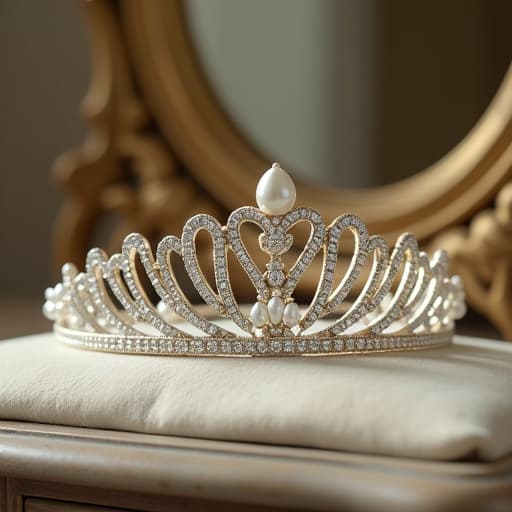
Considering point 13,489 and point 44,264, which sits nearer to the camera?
point 13,489

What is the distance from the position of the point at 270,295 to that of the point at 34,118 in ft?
3.02

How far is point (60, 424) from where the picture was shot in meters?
0.60

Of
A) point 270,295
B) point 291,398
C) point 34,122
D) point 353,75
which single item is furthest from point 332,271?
point 34,122

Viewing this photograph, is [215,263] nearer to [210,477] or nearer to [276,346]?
[276,346]

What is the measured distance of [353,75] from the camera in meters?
1.16

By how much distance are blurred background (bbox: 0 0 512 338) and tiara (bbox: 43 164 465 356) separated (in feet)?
1.11

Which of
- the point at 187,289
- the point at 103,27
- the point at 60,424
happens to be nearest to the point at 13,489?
the point at 60,424

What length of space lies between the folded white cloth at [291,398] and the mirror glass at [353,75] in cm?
45

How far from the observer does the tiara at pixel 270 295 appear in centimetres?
68

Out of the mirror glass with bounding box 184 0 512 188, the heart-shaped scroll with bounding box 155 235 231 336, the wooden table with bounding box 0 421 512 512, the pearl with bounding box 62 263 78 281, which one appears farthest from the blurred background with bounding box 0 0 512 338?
the wooden table with bounding box 0 421 512 512

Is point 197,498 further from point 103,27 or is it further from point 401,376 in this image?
point 103,27

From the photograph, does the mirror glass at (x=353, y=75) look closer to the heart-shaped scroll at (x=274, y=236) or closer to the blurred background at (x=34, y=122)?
the blurred background at (x=34, y=122)

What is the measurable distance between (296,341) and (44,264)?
930 millimetres

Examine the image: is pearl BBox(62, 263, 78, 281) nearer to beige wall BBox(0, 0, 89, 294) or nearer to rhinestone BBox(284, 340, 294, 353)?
rhinestone BBox(284, 340, 294, 353)
